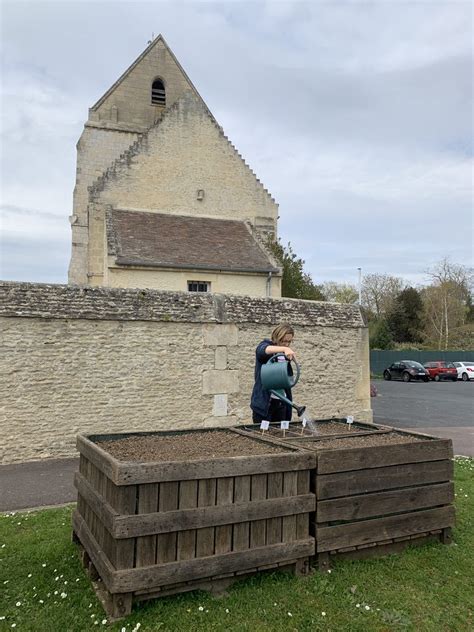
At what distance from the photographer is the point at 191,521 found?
369 centimetres

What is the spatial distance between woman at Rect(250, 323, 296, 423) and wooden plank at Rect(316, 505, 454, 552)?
5.79 feet

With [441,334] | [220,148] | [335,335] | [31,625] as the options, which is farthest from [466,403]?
[441,334]

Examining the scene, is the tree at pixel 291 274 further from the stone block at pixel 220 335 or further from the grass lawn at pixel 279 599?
the grass lawn at pixel 279 599

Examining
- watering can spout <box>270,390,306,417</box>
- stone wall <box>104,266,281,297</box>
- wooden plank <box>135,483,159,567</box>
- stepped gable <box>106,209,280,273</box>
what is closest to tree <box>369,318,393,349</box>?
stepped gable <box>106,209,280,273</box>

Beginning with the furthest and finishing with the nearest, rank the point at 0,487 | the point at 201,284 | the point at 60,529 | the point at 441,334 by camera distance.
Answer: the point at 441,334
the point at 201,284
the point at 0,487
the point at 60,529

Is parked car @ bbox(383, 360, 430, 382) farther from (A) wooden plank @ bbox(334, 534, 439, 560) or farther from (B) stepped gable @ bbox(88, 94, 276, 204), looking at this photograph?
(A) wooden plank @ bbox(334, 534, 439, 560)

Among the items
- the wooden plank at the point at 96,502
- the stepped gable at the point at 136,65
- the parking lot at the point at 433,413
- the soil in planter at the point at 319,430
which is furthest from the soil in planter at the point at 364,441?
the stepped gable at the point at 136,65

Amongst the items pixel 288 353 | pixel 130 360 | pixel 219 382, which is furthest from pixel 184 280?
pixel 288 353

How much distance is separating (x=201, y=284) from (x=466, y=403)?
11.6 metres

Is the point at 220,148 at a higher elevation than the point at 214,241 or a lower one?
higher

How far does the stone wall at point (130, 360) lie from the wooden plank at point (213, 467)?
17.9 feet

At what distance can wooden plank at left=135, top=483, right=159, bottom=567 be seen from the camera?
3.54m

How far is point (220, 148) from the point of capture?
22000 mm

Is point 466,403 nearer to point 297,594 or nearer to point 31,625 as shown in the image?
point 297,594
